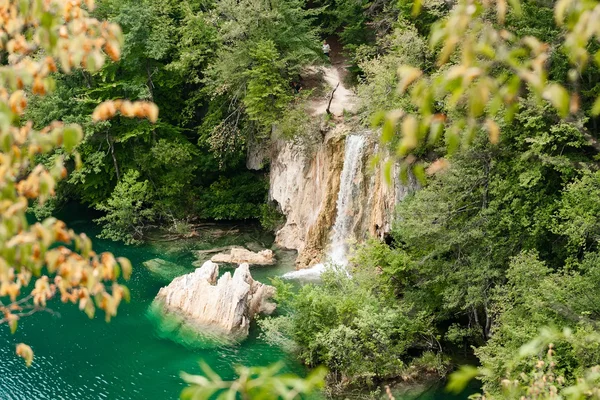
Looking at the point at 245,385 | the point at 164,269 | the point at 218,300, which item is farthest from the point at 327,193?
the point at 245,385

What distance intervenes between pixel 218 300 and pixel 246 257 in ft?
15.3

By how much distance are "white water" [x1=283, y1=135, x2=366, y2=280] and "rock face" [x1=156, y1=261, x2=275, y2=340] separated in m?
2.17

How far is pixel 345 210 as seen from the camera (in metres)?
20.8

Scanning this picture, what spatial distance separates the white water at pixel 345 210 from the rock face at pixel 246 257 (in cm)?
157

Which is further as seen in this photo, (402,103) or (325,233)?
(325,233)

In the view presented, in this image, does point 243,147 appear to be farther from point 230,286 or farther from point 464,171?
point 464,171

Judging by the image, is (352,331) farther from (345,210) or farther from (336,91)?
(336,91)

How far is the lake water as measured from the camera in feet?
49.4

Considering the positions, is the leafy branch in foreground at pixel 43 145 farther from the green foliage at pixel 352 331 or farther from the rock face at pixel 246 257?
the rock face at pixel 246 257

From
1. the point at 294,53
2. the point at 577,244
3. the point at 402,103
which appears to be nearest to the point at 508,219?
the point at 577,244

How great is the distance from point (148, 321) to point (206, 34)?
471 inches

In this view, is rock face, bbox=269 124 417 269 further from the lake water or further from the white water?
the lake water

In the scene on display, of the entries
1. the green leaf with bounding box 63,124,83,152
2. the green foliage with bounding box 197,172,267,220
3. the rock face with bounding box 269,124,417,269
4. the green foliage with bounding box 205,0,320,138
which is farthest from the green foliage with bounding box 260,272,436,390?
the green leaf with bounding box 63,124,83,152

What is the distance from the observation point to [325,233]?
850 inches
